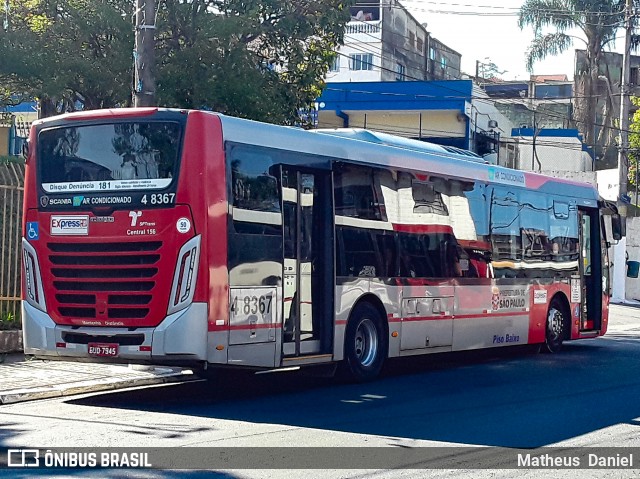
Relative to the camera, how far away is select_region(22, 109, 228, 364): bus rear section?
442 inches

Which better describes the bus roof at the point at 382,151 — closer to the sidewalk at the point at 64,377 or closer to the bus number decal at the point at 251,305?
the bus number decal at the point at 251,305

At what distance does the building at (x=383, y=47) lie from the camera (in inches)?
2484

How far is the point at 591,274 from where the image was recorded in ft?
68.2

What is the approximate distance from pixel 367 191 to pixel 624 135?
93.2 ft

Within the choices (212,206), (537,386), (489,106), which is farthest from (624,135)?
(212,206)

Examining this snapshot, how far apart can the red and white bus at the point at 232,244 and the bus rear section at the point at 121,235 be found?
0.06ft

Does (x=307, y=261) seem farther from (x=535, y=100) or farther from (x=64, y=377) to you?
(x=535, y=100)


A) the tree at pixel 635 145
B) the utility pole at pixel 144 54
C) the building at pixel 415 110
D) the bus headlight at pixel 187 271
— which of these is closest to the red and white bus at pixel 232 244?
the bus headlight at pixel 187 271

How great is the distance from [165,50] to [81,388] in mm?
8488

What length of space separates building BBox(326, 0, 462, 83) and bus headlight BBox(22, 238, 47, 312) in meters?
48.1

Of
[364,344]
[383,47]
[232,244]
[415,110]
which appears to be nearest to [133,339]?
[232,244]

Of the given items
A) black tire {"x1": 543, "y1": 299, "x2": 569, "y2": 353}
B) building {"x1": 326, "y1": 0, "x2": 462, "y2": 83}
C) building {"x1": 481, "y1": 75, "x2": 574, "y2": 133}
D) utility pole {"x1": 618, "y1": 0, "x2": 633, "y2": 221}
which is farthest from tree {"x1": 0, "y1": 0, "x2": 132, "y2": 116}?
building {"x1": 481, "y1": 75, "x2": 574, "y2": 133}

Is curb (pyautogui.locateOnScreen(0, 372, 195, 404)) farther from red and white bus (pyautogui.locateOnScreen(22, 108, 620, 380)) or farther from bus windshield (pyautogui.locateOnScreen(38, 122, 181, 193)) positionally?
bus windshield (pyautogui.locateOnScreen(38, 122, 181, 193))

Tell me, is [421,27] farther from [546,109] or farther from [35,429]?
[35,429]
